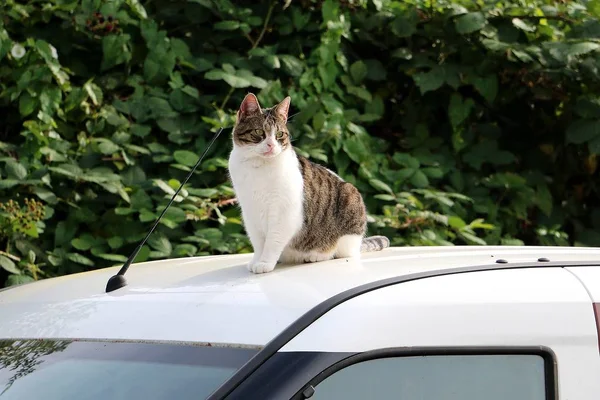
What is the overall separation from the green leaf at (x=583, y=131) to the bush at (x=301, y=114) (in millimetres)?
10

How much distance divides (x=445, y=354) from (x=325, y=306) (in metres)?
0.23

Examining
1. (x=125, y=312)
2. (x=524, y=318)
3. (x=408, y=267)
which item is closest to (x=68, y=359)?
(x=125, y=312)

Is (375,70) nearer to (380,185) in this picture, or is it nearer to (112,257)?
(380,185)

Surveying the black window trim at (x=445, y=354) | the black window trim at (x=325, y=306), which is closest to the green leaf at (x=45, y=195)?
the black window trim at (x=325, y=306)

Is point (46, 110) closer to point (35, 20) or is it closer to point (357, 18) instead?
point (35, 20)

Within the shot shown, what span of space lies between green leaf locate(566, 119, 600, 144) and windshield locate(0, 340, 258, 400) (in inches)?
171

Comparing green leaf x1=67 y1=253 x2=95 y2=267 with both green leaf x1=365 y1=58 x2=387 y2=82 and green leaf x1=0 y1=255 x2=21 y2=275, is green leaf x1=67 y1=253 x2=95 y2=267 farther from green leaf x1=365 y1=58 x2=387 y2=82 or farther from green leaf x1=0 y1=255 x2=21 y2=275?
green leaf x1=365 y1=58 x2=387 y2=82

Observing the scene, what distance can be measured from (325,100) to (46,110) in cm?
155

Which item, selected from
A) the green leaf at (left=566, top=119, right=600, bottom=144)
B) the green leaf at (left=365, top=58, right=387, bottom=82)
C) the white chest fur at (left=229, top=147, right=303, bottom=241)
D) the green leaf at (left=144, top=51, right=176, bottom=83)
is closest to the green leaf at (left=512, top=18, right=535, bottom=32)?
the green leaf at (left=566, top=119, right=600, bottom=144)

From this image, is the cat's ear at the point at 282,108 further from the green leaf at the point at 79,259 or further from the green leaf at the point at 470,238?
the green leaf at the point at 470,238

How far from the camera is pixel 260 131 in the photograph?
3199 mm

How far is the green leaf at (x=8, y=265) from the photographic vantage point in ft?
14.5

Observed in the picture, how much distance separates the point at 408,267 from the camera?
2096mm

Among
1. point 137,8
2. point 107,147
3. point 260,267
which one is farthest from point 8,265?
point 260,267
